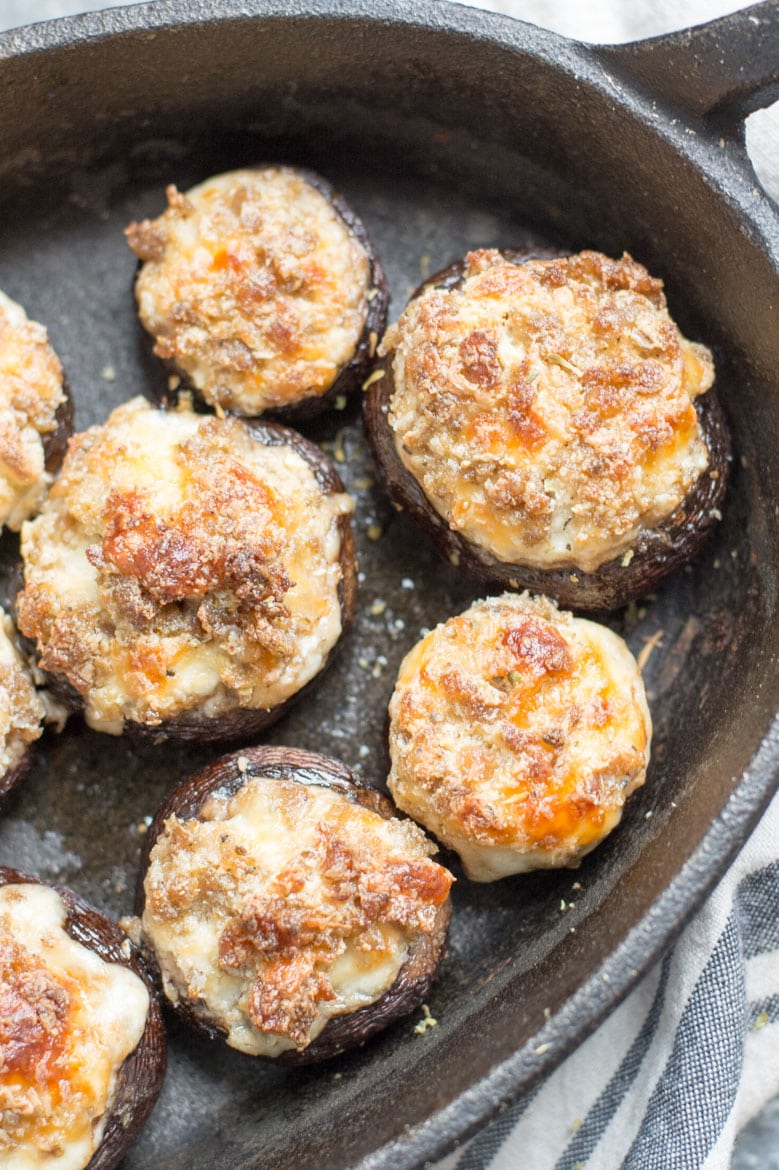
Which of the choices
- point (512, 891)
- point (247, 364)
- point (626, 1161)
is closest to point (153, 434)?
point (247, 364)

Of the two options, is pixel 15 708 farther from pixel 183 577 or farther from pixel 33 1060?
pixel 33 1060

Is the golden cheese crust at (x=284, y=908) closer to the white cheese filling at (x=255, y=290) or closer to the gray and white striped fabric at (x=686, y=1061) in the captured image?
the gray and white striped fabric at (x=686, y=1061)

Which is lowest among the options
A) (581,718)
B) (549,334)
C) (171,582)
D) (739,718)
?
(171,582)

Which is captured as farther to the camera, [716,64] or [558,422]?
[558,422]

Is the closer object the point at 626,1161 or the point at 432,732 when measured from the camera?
the point at 432,732

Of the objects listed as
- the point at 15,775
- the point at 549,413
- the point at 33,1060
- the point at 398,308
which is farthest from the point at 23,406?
the point at 33,1060

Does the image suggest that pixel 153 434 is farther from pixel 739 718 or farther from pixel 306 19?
pixel 739 718

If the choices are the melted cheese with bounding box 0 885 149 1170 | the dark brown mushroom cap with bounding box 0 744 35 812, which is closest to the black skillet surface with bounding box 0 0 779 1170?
the dark brown mushroom cap with bounding box 0 744 35 812
